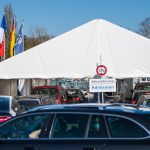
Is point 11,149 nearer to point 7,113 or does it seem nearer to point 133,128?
point 133,128

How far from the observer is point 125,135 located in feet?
22.8

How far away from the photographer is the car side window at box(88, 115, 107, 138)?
703cm

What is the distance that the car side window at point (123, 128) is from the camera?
6898 mm

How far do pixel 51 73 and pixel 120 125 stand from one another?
10.1m

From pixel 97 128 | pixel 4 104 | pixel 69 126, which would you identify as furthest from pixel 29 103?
pixel 97 128

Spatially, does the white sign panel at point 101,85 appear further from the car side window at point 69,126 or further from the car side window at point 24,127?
the car side window at point 69,126

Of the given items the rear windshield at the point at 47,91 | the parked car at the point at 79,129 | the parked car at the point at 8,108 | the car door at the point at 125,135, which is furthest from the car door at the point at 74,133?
the rear windshield at the point at 47,91

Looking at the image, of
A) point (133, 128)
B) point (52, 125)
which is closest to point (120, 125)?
point (133, 128)

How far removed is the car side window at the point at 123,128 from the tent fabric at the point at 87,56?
922cm

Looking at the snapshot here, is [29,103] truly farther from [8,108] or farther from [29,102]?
[8,108]

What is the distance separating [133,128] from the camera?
6945 mm

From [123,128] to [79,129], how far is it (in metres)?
0.66

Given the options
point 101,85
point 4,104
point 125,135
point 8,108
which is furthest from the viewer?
point 101,85

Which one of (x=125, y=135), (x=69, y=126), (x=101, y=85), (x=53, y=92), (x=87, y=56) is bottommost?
(x=125, y=135)
